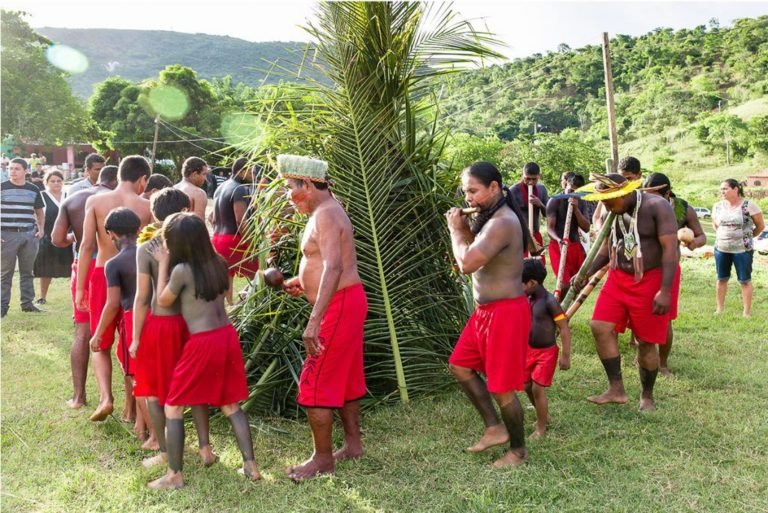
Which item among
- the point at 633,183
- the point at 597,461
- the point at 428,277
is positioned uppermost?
the point at 633,183

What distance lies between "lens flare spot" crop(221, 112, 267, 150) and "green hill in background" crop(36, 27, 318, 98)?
165m

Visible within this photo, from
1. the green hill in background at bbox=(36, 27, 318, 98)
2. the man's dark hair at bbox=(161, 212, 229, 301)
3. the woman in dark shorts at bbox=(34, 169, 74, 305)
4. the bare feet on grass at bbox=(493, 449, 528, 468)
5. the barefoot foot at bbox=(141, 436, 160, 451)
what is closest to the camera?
the man's dark hair at bbox=(161, 212, 229, 301)

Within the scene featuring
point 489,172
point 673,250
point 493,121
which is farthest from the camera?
point 493,121

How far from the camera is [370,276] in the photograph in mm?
5352

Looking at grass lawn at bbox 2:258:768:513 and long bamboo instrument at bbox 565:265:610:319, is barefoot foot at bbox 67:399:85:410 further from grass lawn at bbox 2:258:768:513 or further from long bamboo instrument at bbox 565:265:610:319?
long bamboo instrument at bbox 565:265:610:319

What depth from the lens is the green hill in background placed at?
171m

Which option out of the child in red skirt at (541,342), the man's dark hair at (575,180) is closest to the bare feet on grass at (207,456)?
the child in red skirt at (541,342)

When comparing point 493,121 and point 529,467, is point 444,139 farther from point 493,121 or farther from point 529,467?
point 493,121

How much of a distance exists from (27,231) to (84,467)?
18.1 ft

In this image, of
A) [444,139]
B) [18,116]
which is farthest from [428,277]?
[18,116]

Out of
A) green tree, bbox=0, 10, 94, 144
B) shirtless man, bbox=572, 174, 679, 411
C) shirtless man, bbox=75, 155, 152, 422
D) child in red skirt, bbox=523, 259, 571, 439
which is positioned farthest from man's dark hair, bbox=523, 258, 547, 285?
green tree, bbox=0, 10, 94, 144

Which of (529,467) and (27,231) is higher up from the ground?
(27,231)

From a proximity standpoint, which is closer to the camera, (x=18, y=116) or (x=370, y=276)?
(x=370, y=276)

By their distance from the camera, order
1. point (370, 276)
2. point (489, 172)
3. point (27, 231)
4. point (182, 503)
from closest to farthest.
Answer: point (182, 503), point (489, 172), point (370, 276), point (27, 231)
